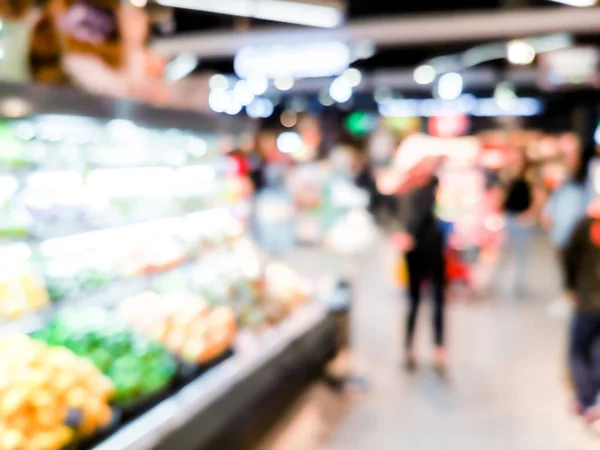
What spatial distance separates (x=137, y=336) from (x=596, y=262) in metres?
2.97

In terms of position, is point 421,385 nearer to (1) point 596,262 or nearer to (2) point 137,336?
(1) point 596,262

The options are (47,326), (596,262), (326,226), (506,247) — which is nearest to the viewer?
(47,326)

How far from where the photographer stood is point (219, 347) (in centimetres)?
406

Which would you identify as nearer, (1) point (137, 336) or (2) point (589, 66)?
(1) point (137, 336)

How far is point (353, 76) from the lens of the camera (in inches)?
640

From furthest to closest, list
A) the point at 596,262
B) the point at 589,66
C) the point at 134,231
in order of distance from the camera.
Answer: the point at 589,66 < the point at 134,231 < the point at 596,262

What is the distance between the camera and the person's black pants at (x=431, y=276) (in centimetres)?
517

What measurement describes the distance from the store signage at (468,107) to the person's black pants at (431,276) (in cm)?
1561

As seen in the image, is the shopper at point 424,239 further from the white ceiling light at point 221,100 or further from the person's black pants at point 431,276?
the white ceiling light at point 221,100

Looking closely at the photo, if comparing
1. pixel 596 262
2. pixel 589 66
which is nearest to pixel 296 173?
pixel 589 66

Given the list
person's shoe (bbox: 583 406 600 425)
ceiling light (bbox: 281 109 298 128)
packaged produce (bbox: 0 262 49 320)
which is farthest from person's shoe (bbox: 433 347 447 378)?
ceiling light (bbox: 281 109 298 128)

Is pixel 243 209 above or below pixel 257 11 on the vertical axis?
below

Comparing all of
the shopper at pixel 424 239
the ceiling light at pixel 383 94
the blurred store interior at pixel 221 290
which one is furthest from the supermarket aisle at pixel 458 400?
the ceiling light at pixel 383 94

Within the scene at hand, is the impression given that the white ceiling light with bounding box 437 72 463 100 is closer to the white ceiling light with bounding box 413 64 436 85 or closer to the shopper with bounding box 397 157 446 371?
the white ceiling light with bounding box 413 64 436 85
